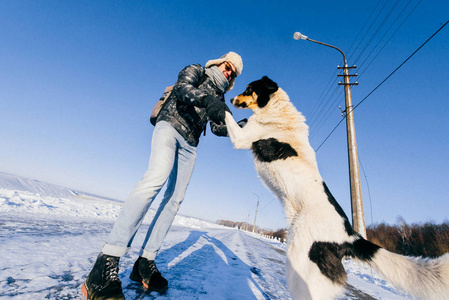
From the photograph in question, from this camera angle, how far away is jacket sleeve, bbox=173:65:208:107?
6.86ft

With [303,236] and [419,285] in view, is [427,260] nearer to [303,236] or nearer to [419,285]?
[419,285]

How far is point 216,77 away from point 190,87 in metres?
0.62

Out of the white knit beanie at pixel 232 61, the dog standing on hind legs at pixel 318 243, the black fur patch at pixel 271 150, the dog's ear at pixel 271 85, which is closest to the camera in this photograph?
the dog standing on hind legs at pixel 318 243

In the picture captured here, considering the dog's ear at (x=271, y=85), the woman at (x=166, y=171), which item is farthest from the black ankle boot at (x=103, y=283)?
the dog's ear at (x=271, y=85)

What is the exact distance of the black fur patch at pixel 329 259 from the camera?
4.93 feet

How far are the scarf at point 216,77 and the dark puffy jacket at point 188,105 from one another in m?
0.10

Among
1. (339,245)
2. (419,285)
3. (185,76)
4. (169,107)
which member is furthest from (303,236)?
(185,76)

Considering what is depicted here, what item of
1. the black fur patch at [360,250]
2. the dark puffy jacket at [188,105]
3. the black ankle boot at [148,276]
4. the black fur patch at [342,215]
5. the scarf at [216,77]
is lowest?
the black ankle boot at [148,276]

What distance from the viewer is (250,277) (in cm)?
274

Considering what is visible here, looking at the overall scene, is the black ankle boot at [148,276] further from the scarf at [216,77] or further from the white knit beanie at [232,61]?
the white knit beanie at [232,61]

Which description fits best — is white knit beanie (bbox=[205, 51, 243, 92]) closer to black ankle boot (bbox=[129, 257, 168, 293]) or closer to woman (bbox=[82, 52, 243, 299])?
woman (bbox=[82, 52, 243, 299])

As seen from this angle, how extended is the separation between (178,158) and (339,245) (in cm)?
180

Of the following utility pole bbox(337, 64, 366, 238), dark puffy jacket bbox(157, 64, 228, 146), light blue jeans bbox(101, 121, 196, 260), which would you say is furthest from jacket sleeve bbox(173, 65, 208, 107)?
utility pole bbox(337, 64, 366, 238)

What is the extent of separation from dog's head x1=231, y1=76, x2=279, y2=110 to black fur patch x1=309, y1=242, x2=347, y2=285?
1985mm
